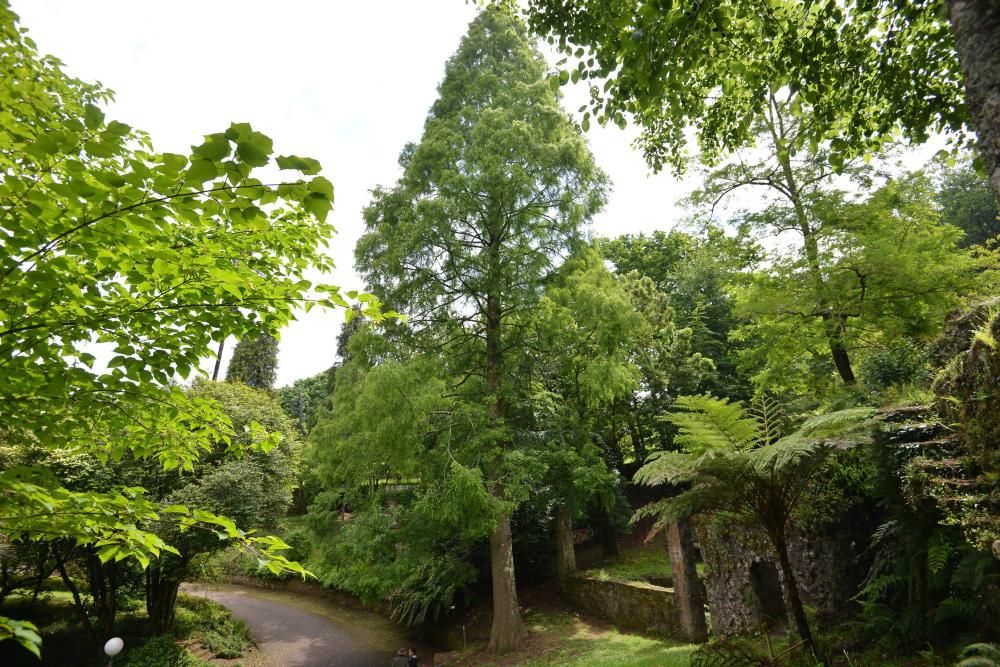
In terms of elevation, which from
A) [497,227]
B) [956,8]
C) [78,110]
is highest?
[497,227]

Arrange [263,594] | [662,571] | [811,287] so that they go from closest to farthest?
[811,287] → [662,571] → [263,594]

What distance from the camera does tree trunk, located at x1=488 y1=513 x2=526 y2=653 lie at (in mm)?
10688

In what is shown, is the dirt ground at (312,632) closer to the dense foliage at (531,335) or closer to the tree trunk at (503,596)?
the dense foliage at (531,335)

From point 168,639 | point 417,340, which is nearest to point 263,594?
point 168,639

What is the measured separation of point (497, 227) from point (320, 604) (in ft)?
61.2

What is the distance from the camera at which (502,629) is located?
1078 centimetres

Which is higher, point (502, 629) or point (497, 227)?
point (497, 227)

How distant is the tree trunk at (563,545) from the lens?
14.8m

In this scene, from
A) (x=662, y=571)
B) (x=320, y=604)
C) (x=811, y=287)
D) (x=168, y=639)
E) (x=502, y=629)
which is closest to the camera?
(x=811, y=287)

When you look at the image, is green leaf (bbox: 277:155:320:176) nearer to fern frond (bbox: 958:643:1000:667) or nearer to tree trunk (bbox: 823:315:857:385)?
fern frond (bbox: 958:643:1000:667)

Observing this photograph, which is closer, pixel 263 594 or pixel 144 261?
pixel 144 261

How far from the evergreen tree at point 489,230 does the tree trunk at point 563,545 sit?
428 centimetres

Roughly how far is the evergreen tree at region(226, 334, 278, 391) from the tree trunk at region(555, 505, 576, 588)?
93.2ft

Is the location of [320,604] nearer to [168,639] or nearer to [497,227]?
[168,639]
